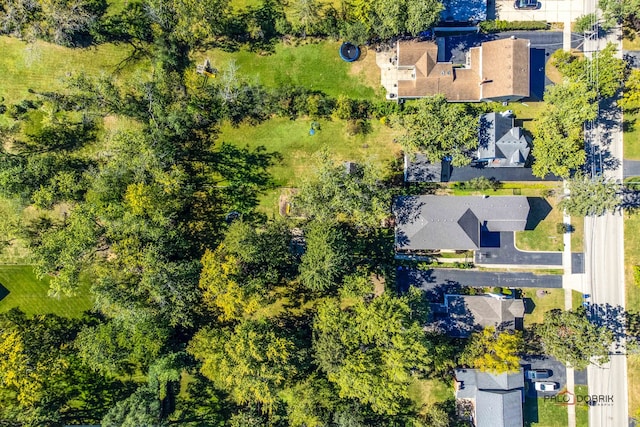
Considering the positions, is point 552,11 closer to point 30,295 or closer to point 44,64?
point 44,64

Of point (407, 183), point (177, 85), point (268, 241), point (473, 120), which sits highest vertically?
point (177, 85)

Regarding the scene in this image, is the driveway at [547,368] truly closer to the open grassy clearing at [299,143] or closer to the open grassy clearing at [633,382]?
the open grassy clearing at [633,382]

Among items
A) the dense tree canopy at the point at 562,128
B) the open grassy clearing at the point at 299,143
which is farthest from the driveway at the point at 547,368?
the open grassy clearing at the point at 299,143

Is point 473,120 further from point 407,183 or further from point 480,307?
point 480,307

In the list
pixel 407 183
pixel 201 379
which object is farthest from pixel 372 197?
pixel 201 379

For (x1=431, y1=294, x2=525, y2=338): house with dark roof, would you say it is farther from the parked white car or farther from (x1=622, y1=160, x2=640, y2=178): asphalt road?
(x1=622, y1=160, x2=640, y2=178): asphalt road

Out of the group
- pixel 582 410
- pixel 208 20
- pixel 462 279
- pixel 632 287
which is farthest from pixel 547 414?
pixel 208 20
